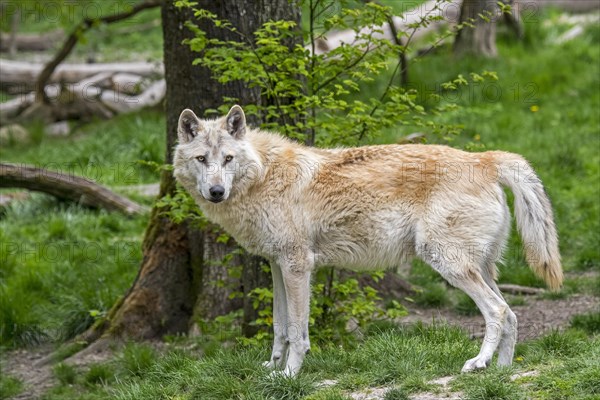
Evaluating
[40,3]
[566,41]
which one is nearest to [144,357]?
[40,3]

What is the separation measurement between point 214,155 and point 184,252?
9.24 feet

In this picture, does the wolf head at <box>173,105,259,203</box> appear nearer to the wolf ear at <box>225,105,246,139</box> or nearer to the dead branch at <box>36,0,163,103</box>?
the wolf ear at <box>225,105,246,139</box>

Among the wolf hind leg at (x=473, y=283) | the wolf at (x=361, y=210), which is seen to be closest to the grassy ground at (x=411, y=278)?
the wolf hind leg at (x=473, y=283)

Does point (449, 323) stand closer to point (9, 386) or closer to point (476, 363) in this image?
point (476, 363)

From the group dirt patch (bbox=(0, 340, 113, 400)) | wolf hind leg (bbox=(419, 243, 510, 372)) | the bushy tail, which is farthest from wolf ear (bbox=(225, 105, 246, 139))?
dirt patch (bbox=(0, 340, 113, 400))

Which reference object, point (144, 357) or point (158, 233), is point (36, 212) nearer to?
point (158, 233)

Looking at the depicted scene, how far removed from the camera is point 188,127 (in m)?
6.32

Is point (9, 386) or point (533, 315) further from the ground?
point (533, 315)

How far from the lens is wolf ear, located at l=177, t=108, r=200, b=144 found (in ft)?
20.6

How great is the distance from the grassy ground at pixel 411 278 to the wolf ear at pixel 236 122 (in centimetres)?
168

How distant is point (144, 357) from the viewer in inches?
318

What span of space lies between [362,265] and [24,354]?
4671mm

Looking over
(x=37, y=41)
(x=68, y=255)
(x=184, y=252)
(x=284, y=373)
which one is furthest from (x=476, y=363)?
(x=37, y=41)

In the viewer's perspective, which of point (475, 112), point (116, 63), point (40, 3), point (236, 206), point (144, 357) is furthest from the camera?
point (116, 63)
